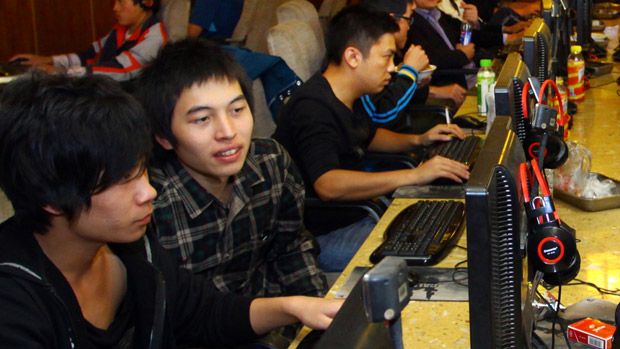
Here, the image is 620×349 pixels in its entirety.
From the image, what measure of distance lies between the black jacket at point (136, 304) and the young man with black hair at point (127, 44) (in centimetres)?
315

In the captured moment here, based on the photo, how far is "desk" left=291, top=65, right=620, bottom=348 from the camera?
5.24 ft

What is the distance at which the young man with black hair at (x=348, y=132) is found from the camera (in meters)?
2.64

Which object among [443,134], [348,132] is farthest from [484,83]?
[348,132]

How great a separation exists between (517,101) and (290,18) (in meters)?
2.47

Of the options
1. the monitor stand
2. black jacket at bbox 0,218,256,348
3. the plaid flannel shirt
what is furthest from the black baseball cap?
the monitor stand

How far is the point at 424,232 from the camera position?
2076 millimetres

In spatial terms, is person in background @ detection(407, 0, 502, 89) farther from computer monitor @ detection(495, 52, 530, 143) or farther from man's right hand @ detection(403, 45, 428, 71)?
computer monitor @ detection(495, 52, 530, 143)

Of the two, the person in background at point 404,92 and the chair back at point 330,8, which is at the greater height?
the person in background at point 404,92

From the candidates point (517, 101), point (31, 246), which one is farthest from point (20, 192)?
point (517, 101)

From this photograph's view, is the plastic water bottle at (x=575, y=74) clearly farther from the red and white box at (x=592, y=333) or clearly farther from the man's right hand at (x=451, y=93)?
the red and white box at (x=592, y=333)

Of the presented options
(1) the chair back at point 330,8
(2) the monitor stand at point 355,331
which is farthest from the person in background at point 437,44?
(2) the monitor stand at point 355,331

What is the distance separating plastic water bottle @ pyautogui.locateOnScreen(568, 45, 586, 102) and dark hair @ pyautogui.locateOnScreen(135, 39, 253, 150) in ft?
5.16

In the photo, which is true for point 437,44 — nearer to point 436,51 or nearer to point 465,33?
point 436,51

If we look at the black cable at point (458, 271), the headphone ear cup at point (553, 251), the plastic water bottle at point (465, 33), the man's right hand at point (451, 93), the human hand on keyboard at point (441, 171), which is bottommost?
the man's right hand at point (451, 93)
